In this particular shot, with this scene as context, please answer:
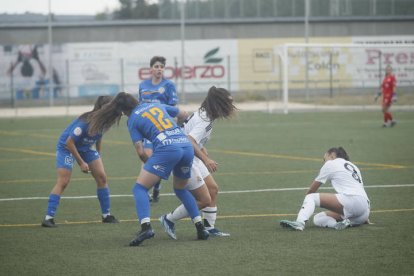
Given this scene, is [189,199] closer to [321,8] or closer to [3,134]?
[3,134]

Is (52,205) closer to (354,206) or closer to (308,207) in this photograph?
(308,207)

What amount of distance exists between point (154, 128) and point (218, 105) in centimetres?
108

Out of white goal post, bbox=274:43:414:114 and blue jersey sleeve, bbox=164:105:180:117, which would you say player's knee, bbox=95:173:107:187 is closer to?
blue jersey sleeve, bbox=164:105:180:117

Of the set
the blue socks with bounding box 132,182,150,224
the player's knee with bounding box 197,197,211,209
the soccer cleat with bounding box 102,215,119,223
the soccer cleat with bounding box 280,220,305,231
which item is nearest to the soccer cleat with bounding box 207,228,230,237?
the player's knee with bounding box 197,197,211,209

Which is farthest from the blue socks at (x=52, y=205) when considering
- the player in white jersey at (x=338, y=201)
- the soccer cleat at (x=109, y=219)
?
the player in white jersey at (x=338, y=201)

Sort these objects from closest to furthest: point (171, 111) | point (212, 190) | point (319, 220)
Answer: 1. point (171, 111)
2. point (212, 190)
3. point (319, 220)

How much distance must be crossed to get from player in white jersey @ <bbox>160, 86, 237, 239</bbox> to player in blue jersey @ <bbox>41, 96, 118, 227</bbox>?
1414mm

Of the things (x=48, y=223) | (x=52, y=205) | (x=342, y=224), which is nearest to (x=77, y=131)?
(x=52, y=205)

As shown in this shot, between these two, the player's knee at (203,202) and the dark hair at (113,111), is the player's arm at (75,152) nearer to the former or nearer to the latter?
the dark hair at (113,111)

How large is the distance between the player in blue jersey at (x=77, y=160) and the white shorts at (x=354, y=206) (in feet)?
9.95

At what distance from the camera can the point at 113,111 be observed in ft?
33.1

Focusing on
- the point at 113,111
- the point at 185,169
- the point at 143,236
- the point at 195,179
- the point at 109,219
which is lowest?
the point at 109,219

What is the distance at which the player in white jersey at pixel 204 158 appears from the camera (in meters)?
10.4

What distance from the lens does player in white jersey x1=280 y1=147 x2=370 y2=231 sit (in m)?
10.7
